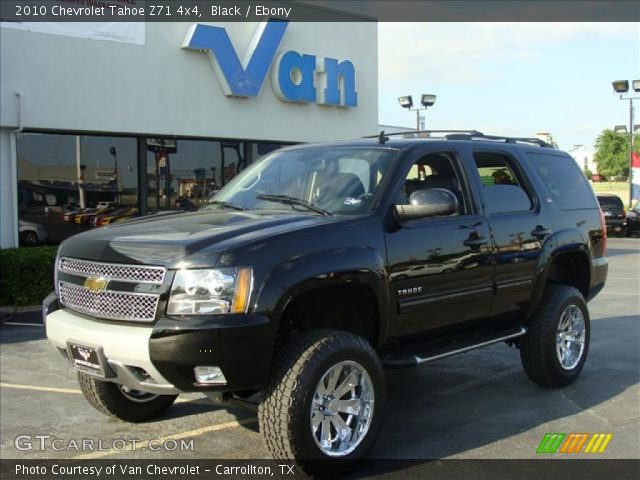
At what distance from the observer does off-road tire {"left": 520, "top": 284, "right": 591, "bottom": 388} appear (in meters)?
5.98

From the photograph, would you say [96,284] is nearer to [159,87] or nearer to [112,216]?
[112,216]

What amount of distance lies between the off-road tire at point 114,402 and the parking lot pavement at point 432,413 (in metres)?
0.10

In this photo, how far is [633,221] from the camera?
27.8 metres

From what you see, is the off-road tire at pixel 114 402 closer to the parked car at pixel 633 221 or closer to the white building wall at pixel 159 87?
the white building wall at pixel 159 87

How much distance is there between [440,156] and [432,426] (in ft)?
6.75

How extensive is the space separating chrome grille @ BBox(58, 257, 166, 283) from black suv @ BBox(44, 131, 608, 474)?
1 cm

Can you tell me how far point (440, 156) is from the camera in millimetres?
5512

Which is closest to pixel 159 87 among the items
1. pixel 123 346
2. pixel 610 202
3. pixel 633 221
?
pixel 123 346

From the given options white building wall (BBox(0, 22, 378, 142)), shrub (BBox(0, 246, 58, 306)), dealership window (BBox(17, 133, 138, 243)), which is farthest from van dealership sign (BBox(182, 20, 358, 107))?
shrub (BBox(0, 246, 58, 306))

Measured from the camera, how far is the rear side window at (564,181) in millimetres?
6410

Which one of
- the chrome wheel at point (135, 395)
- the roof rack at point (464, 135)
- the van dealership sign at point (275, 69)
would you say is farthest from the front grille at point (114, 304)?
the van dealership sign at point (275, 69)

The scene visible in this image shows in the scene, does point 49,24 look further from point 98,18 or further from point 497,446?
point 497,446

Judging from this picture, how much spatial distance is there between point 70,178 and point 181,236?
369 inches

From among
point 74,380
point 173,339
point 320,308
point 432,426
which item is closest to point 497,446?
point 432,426
